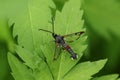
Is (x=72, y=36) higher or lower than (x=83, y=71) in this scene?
higher

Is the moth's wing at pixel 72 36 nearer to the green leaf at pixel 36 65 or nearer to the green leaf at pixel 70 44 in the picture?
the green leaf at pixel 70 44

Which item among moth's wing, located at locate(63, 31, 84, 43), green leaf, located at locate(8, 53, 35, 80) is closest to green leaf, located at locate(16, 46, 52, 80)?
green leaf, located at locate(8, 53, 35, 80)

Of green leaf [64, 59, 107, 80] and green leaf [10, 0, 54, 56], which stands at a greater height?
green leaf [10, 0, 54, 56]

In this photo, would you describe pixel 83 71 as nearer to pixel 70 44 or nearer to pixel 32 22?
pixel 70 44

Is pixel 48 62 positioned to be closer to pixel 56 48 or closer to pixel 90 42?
pixel 56 48

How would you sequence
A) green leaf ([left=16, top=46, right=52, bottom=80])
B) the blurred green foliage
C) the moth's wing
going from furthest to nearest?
the blurred green foliage → the moth's wing → green leaf ([left=16, top=46, right=52, bottom=80])

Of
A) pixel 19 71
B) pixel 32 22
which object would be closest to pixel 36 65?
Answer: pixel 19 71

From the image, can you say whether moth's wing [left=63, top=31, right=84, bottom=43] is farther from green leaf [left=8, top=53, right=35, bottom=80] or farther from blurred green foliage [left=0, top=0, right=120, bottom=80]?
blurred green foliage [left=0, top=0, right=120, bottom=80]
